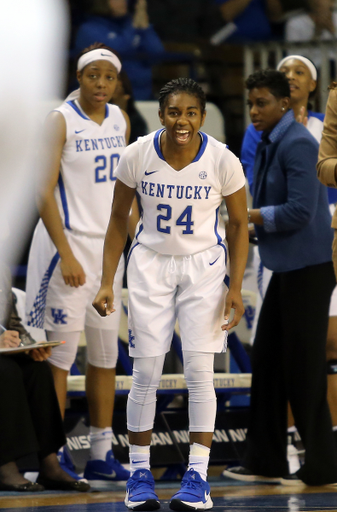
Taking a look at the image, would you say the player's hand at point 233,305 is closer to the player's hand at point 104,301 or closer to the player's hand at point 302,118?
the player's hand at point 104,301

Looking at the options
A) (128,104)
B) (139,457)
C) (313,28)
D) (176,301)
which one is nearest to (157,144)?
(176,301)

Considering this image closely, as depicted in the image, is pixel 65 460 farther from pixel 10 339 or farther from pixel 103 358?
pixel 10 339

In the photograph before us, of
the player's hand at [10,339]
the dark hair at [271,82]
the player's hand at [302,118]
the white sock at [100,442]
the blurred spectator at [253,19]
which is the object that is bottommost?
the white sock at [100,442]

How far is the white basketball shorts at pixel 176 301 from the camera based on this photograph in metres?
2.80

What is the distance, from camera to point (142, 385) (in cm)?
283

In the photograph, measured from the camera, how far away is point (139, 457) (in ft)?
9.20

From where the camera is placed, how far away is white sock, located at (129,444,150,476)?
9.17 feet

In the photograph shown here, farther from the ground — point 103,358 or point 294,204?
point 294,204

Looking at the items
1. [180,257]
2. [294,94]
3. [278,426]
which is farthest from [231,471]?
[294,94]

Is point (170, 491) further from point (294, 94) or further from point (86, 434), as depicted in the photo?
point (294, 94)

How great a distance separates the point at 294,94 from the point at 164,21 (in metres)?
3.10

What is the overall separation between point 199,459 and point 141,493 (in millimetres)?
231

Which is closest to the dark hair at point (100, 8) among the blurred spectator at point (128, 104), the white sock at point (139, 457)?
the blurred spectator at point (128, 104)

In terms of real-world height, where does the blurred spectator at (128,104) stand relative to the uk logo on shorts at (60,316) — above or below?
above
